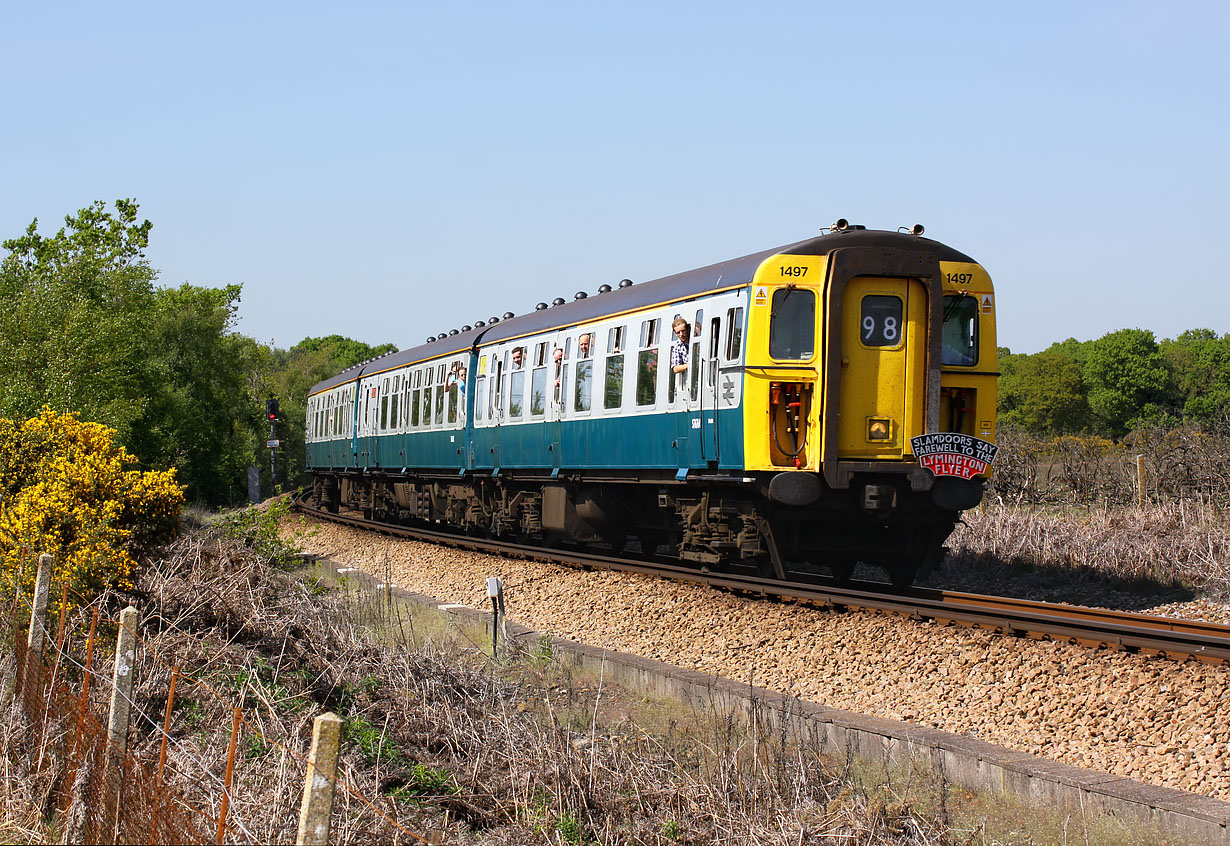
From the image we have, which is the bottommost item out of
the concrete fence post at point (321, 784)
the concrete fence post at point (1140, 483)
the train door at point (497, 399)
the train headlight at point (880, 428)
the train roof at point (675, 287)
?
the concrete fence post at point (321, 784)

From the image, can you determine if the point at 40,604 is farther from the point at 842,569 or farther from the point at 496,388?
the point at 496,388

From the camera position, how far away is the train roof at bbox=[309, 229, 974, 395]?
10.9 metres

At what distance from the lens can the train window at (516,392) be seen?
1698cm

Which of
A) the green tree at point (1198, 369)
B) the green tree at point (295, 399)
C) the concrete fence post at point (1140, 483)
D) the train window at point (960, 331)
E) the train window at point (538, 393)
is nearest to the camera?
the train window at point (960, 331)

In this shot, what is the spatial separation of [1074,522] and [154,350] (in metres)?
29.9

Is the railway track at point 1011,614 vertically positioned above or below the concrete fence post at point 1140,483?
below

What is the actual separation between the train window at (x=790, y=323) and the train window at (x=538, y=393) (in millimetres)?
5686

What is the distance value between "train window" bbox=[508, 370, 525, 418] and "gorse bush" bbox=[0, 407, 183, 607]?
5825mm

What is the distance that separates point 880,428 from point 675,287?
291 centimetres

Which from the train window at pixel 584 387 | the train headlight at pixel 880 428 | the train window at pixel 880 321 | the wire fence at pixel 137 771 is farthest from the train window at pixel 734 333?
the wire fence at pixel 137 771

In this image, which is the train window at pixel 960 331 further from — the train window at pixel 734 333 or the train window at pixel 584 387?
the train window at pixel 584 387

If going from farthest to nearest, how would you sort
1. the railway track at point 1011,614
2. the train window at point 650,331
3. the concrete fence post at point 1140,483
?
the concrete fence post at point 1140,483 < the train window at point 650,331 < the railway track at point 1011,614

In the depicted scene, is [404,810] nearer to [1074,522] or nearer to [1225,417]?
[1074,522]

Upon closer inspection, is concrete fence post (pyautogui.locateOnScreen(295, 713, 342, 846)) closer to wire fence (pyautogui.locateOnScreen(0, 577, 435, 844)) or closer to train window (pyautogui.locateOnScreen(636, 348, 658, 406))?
wire fence (pyautogui.locateOnScreen(0, 577, 435, 844))
